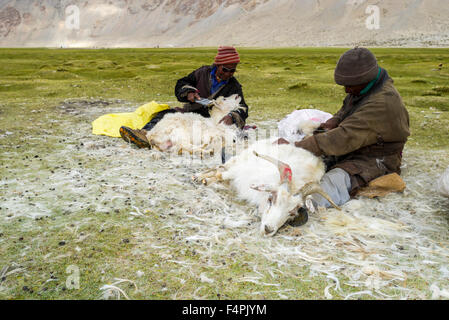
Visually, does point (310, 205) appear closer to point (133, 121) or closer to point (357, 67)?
point (357, 67)

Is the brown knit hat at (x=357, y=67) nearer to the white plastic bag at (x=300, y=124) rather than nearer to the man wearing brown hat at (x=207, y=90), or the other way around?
the white plastic bag at (x=300, y=124)

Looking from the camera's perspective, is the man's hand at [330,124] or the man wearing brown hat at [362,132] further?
the man's hand at [330,124]

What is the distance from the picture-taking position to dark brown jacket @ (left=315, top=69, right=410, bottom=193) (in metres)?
4.00

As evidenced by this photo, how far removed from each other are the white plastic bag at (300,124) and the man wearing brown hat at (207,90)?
3.89 ft

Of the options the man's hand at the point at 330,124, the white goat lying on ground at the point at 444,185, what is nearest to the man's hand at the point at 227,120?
the man's hand at the point at 330,124

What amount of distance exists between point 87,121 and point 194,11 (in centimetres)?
16031

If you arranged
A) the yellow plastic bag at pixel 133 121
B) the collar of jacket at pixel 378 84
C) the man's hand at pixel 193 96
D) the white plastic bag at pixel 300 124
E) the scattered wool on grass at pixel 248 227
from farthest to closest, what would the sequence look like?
the yellow plastic bag at pixel 133 121 < the man's hand at pixel 193 96 < the white plastic bag at pixel 300 124 < the collar of jacket at pixel 378 84 < the scattered wool on grass at pixel 248 227

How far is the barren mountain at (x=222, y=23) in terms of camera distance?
108062 mm

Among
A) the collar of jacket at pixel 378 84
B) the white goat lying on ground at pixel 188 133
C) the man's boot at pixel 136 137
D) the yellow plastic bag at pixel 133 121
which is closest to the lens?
the collar of jacket at pixel 378 84

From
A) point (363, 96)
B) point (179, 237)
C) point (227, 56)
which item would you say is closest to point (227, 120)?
point (227, 56)

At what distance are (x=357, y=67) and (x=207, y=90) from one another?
121 inches

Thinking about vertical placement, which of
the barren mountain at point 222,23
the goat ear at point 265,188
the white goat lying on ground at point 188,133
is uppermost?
the barren mountain at point 222,23

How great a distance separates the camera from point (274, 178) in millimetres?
4152

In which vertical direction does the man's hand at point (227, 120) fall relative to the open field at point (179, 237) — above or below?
above
